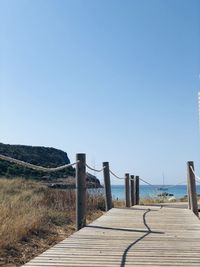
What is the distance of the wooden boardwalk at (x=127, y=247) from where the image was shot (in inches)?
202

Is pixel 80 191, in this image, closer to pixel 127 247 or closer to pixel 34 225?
pixel 34 225

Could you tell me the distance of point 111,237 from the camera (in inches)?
272

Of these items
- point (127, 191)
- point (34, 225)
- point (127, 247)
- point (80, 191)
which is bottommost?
point (127, 247)

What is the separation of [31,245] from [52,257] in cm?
233

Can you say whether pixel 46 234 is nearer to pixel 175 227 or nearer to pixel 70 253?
pixel 175 227

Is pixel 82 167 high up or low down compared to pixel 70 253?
up

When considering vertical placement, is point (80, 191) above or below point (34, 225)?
above

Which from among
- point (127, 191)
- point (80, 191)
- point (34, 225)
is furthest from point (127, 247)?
point (127, 191)

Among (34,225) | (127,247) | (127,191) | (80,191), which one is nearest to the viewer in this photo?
(127,247)

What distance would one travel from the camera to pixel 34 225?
8.59 m

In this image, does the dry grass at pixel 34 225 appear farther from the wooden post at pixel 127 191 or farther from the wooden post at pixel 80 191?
the wooden post at pixel 127 191

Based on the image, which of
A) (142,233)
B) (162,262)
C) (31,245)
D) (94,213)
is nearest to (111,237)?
(142,233)

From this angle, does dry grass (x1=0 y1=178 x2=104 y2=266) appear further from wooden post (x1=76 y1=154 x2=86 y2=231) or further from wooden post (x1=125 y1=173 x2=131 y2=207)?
wooden post (x1=125 y1=173 x2=131 y2=207)

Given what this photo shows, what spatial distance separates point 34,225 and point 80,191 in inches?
39.8
